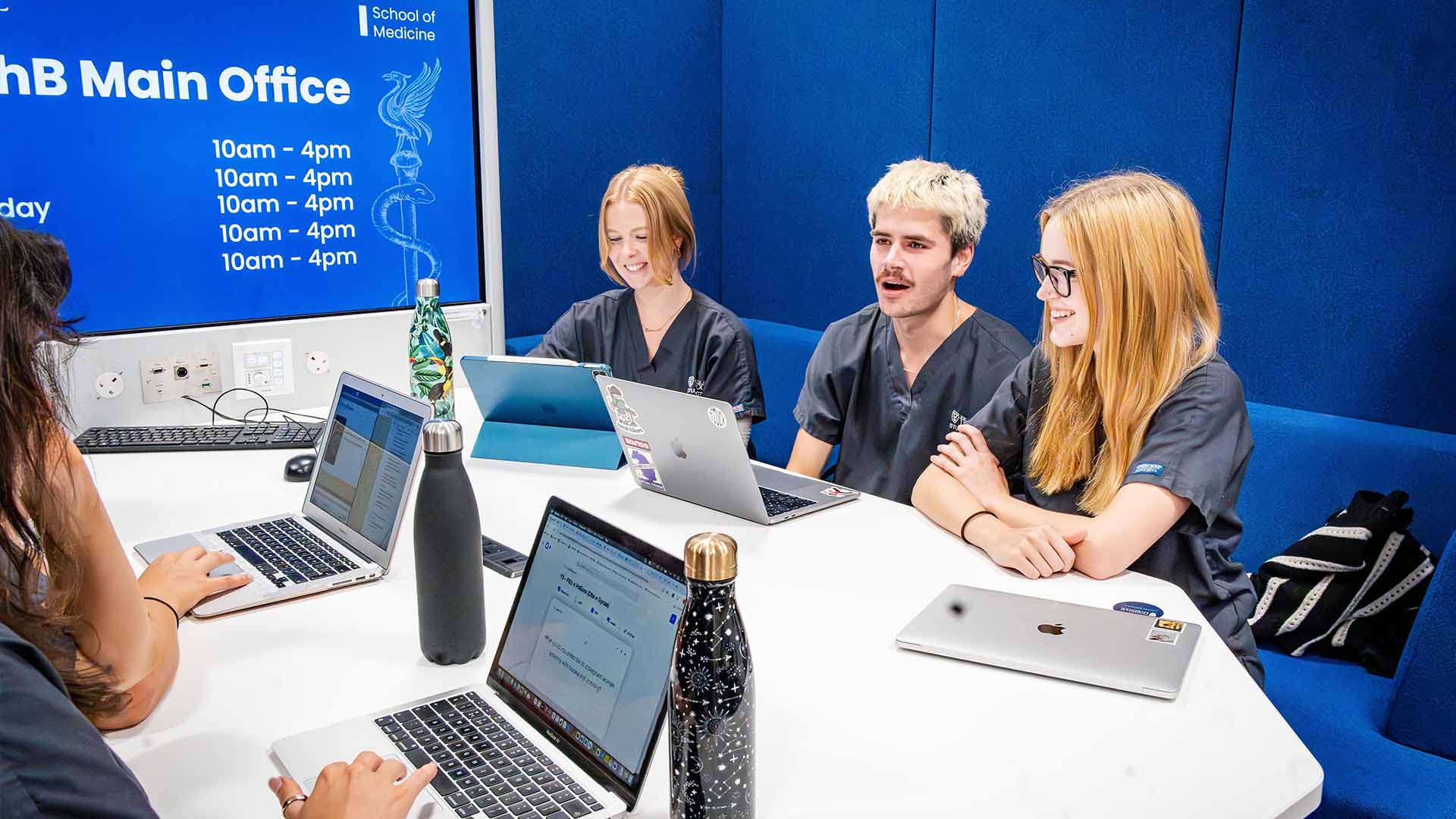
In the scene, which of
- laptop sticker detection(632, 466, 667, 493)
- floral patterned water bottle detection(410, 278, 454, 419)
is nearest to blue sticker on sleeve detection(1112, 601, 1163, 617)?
laptop sticker detection(632, 466, 667, 493)

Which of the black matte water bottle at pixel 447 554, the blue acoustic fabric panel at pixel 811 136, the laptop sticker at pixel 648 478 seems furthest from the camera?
the blue acoustic fabric panel at pixel 811 136

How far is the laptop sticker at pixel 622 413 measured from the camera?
5.95 feet

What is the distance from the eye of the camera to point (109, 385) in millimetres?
2504

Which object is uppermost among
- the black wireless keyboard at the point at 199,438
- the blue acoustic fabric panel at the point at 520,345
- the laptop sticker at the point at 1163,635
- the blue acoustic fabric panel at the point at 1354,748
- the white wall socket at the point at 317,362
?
the white wall socket at the point at 317,362

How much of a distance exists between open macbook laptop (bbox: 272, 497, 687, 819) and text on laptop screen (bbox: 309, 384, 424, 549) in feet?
1.47

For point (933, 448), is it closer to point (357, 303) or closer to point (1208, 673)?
point (1208, 673)

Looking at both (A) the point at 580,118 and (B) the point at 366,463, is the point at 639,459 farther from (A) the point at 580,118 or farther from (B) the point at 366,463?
(A) the point at 580,118

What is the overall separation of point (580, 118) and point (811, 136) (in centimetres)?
79

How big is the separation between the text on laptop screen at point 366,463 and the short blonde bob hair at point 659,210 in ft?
3.66

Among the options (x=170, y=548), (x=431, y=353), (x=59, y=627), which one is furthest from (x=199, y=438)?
(x=59, y=627)

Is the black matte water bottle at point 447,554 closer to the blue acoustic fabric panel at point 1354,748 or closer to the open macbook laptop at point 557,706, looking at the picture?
the open macbook laptop at point 557,706

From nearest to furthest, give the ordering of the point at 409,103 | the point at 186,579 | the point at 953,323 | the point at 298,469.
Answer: the point at 186,579 < the point at 298,469 < the point at 953,323 < the point at 409,103

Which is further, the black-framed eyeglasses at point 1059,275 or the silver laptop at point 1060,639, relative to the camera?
the black-framed eyeglasses at point 1059,275

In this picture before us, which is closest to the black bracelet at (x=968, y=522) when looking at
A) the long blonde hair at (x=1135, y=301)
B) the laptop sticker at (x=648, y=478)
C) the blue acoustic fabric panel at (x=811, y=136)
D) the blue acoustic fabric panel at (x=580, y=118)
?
the long blonde hair at (x=1135, y=301)
